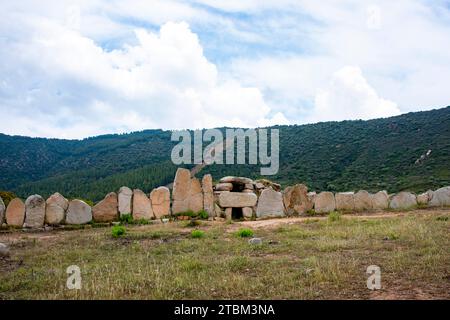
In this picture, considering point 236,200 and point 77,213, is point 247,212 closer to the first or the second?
point 236,200

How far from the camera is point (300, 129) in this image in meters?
67.4

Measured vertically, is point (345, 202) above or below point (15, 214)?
above

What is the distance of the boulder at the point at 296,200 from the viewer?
21.2m

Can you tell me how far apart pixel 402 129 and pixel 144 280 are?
53.8 meters

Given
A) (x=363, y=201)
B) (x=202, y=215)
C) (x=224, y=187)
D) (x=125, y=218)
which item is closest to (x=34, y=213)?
(x=125, y=218)

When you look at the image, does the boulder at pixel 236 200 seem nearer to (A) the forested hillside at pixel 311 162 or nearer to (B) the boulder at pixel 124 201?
(B) the boulder at pixel 124 201

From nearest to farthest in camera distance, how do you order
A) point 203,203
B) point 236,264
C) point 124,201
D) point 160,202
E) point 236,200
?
point 236,264 → point 124,201 → point 160,202 → point 203,203 → point 236,200

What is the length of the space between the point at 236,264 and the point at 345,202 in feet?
45.8

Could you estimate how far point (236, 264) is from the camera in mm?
8914

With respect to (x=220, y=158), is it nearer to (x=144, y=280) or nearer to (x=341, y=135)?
(x=341, y=135)

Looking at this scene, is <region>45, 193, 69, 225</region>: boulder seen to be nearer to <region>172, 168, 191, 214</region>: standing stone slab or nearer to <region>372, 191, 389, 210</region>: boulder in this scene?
<region>172, 168, 191, 214</region>: standing stone slab

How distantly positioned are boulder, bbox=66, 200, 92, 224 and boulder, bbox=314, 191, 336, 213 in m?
9.57

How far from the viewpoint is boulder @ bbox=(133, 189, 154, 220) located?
1858 centimetres

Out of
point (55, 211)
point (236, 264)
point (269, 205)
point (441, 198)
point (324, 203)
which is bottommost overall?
point (236, 264)
